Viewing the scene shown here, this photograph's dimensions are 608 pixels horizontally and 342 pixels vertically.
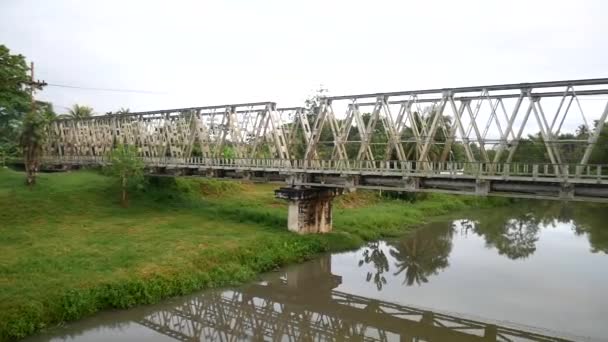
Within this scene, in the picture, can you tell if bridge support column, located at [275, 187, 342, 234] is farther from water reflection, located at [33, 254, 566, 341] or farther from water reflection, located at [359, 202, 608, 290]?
water reflection, located at [33, 254, 566, 341]

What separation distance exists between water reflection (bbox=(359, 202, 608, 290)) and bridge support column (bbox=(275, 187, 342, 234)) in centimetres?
352

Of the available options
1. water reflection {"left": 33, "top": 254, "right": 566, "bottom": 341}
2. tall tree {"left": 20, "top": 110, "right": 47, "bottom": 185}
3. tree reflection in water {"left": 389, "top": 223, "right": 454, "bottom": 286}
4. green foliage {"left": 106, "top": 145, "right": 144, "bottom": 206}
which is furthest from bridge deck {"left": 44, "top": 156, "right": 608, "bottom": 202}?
tall tree {"left": 20, "top": 110, "right": 47, "bottom": 185}

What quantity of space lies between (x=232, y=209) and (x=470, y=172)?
60.7 feet

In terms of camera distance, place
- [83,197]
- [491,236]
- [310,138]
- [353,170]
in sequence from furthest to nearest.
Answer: [491,236]
[83,197]
[310,138]
[353,170]

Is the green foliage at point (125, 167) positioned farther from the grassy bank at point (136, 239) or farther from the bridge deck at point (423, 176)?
the bridge deck at point (423, 176)

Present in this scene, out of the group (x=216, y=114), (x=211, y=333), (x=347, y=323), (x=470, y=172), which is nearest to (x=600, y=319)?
(x=470, y=172)

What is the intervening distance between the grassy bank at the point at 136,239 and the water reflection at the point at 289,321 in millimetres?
952

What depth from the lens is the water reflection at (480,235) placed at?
82.8 feet

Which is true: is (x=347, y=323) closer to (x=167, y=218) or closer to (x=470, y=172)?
(x=470, y=172)

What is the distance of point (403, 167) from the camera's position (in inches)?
912

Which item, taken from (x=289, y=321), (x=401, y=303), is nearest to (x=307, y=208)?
(x=401, y=303)

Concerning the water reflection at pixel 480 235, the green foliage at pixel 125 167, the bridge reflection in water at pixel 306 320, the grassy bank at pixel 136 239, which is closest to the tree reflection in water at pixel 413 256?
the water reflection at pixel 480 235

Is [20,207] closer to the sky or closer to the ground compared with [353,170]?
closer to the ground

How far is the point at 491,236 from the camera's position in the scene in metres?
35.4
